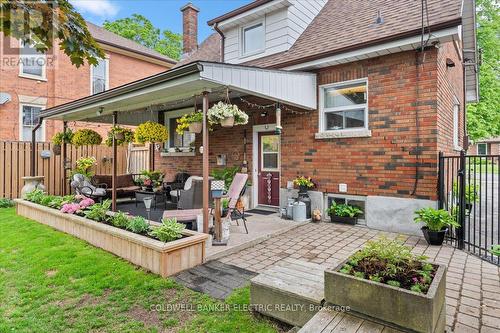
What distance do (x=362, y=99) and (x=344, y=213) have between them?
105 inches

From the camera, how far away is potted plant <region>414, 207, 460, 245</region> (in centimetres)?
499

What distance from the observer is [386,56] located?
20.3ft

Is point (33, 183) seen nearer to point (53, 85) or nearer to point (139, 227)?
point (53, 85)

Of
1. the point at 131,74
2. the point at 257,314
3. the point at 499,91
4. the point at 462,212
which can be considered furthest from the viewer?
the point at 499,91

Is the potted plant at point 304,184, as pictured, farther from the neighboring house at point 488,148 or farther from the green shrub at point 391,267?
the neighboring house at point 488,148

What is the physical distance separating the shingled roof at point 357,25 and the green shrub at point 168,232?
499cm

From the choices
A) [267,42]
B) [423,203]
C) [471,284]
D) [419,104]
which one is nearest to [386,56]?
[419,104]

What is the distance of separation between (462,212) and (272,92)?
402cm

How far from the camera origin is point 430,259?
14.6ft

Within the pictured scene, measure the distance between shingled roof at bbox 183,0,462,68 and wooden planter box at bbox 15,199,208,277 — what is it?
5.12 metres

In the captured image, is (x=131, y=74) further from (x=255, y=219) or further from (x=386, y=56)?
(x=386, y=56)

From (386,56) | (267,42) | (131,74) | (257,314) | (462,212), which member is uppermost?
(131,74)

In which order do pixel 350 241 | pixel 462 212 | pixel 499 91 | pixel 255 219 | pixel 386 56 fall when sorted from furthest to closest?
pixel 499 91 < pixel 255 219 < pixel 386 56 < pixel 350 241 < pixel 462 212

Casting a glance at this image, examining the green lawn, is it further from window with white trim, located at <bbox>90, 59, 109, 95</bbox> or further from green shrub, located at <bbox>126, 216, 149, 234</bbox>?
window with white trim, located at <bbox>90, 59, 109, 95</bbox>
